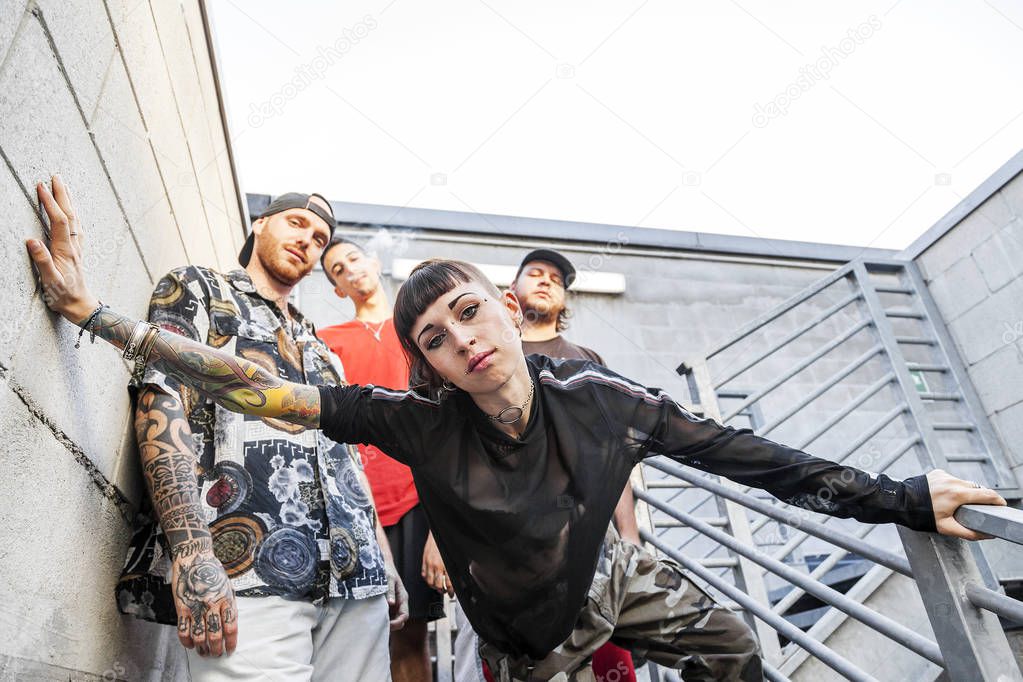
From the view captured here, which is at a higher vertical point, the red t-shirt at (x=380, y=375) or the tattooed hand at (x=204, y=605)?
the red t-shirt at (x=380, y=375)

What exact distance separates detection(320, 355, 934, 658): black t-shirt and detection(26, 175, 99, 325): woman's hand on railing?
1.48 feet

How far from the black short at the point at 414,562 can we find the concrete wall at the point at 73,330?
23.4 inches

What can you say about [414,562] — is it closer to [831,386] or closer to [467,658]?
[467,658]

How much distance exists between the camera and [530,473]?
1.36m

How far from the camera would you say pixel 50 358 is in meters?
0.93

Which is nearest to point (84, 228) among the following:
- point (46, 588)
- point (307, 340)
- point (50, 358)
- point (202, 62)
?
point (50, 358)

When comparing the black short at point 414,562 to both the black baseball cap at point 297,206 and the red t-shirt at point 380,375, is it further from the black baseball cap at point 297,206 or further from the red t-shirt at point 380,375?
the black baseball cap at point 297,206

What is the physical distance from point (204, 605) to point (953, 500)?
1217mm

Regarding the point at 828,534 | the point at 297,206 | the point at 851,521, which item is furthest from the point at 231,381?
the point at 851,521

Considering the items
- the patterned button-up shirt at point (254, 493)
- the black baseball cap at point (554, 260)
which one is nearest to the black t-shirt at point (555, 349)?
the black baseball cap at point (554, 260)

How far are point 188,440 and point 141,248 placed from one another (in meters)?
0.45

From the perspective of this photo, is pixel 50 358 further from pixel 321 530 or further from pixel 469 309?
pixel 469 309

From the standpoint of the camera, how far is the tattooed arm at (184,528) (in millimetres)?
1068

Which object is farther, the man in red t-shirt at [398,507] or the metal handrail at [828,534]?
the man in red t-shirt at [398,507]
